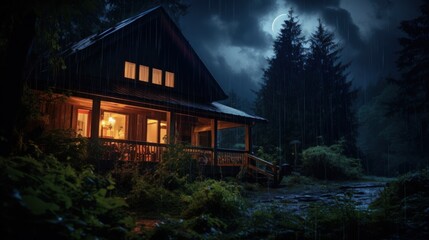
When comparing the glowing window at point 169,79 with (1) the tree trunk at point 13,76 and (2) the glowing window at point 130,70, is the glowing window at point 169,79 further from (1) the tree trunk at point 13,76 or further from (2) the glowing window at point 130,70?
(1) the tree trunk at point 13,76

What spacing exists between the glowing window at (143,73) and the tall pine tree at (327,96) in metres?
23.2

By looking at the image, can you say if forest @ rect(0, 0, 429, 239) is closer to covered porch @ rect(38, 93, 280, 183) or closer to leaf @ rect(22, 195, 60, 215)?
leaf @ rect(22, 195, 60, 215)

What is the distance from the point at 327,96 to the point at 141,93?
2886 centimetres

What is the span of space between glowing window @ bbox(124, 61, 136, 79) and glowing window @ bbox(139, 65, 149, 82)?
38cm

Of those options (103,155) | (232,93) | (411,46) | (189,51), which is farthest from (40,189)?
(232,93)

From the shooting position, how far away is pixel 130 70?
15.8 m

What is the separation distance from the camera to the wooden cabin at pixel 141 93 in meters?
12.6

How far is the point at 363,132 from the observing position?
62.2 meters

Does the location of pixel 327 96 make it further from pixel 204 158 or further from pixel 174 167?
pixel 174 167

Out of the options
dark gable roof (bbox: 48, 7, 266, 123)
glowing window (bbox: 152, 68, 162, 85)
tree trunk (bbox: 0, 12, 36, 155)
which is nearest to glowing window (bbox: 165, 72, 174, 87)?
glowing window (bbox: 152, 68, 162, 85)

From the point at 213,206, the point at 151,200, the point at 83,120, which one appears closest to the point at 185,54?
the point at 83,120

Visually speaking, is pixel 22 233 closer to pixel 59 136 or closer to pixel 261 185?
pixel 59 136

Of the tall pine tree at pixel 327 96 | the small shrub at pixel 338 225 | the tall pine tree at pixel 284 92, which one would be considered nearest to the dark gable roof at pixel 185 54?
the small shrub at pixel 338 225

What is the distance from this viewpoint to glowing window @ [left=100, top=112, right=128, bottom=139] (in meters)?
16.1
